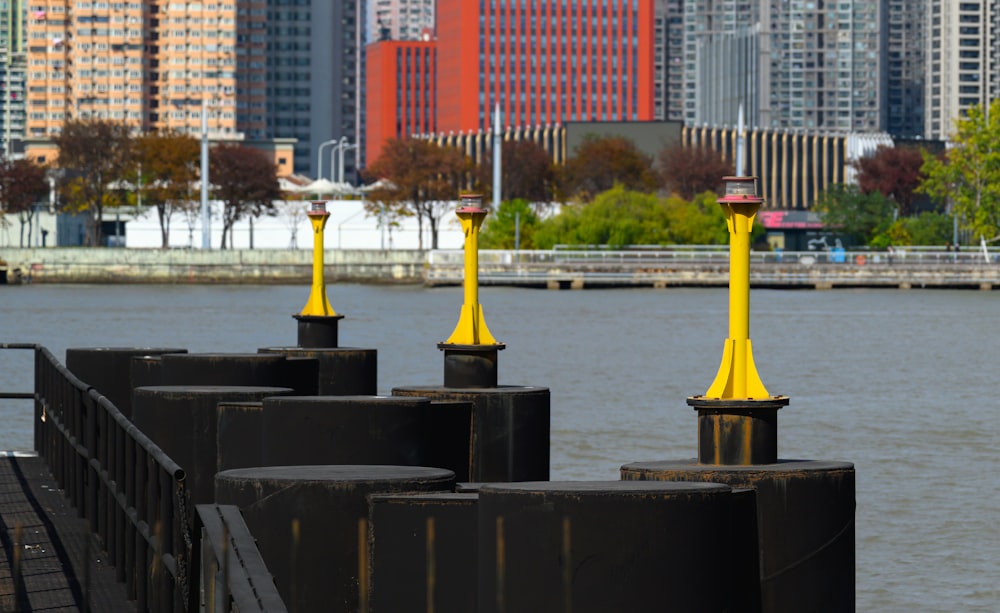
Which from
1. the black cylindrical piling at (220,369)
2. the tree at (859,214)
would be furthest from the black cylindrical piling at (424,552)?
the tree at (859,214)

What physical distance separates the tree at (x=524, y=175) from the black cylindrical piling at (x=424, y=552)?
14803 centimetres

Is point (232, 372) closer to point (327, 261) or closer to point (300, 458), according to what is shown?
point (300, 458)

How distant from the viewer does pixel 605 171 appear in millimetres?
163125

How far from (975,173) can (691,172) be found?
105 ft

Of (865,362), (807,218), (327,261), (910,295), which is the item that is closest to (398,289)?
(327,261)

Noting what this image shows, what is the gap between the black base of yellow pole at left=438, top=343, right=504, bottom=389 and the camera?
712 inches

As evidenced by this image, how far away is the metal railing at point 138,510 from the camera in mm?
8016

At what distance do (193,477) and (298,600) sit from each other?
168 inches

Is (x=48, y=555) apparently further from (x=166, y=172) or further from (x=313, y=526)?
(x=166, y=172)

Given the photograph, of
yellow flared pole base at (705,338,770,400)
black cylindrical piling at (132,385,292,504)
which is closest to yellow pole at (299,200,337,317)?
black cylindrical piling at (132,385,292,504)

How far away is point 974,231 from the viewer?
455 feet

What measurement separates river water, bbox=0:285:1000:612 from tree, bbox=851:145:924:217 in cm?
5021

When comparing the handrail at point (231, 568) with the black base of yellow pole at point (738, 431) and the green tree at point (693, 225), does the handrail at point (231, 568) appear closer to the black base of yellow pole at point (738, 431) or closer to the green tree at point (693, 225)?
the black base of yellow pole at point (738, 431)

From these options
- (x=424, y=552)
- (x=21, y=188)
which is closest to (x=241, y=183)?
(x=21, y=188)
